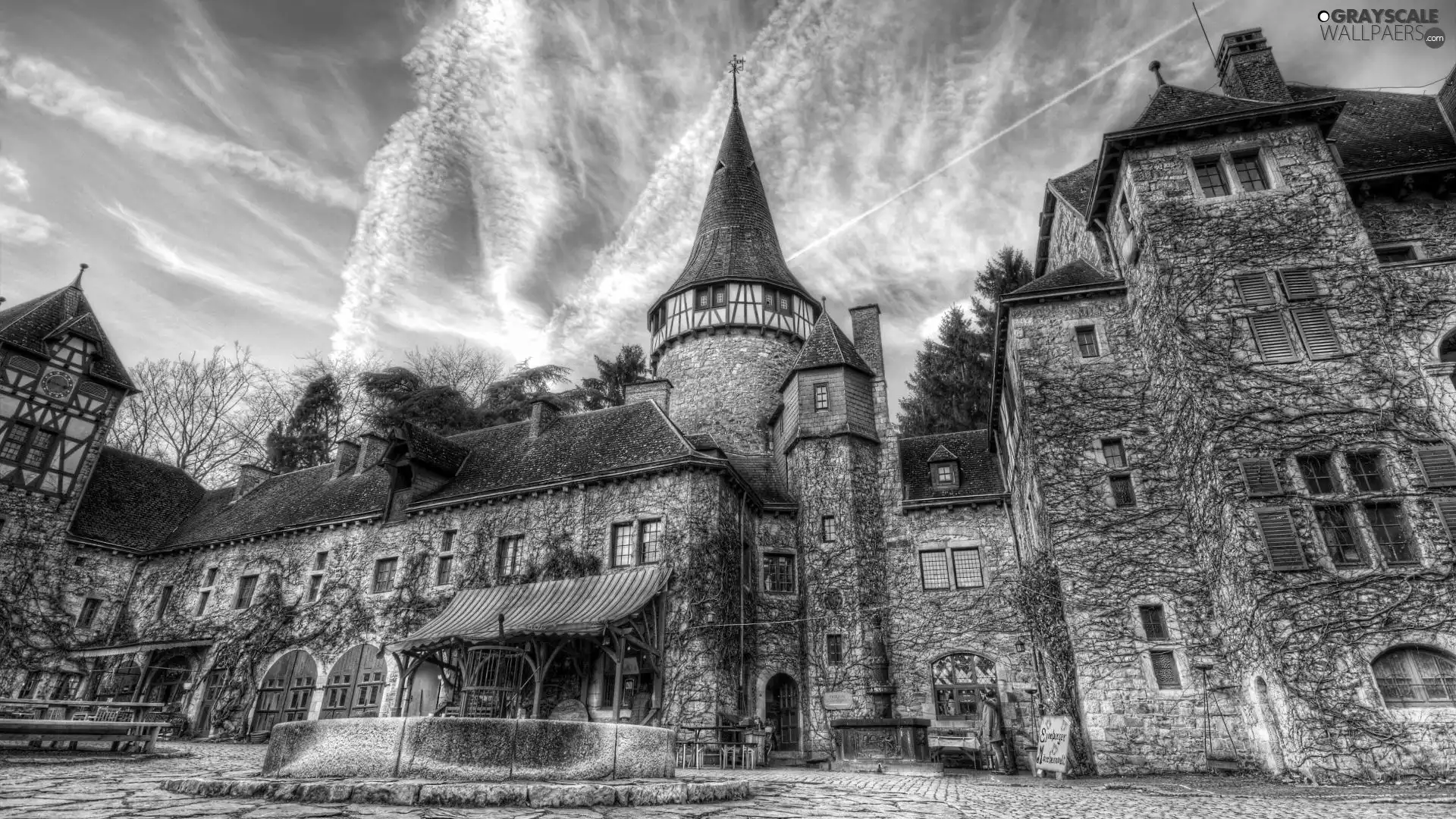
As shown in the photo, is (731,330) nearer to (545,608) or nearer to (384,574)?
(545,608)

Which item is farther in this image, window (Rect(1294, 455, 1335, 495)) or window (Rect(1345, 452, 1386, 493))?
window (Rect(1294, 455, 1335, 495))

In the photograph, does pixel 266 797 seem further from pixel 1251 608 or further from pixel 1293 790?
pixel 1251 608

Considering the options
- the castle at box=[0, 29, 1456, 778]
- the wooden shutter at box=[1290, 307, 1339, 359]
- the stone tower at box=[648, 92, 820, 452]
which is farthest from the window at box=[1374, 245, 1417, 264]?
the stone tower at box=[648, 92, 820, 452]

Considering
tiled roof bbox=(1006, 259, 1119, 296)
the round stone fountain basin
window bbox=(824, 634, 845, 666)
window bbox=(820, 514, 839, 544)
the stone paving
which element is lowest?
the stone paving

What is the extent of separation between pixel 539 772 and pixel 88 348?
26393 mm

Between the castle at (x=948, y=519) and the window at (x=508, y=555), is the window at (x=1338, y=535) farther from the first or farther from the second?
the window at (x=508, y=555)

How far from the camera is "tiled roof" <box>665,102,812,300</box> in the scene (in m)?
27.2

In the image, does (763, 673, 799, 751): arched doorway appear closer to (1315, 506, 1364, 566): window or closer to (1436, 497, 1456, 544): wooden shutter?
(1315, 506, 1364, 566): window

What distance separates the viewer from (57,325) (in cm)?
2344

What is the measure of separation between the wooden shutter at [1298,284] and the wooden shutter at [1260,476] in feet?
10.7

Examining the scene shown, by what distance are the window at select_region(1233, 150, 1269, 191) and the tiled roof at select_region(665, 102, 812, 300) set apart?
14.5 m

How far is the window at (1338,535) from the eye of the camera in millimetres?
11625

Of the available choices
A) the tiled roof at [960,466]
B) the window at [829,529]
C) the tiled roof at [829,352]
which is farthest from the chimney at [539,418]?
the tiled roof at [960,466]

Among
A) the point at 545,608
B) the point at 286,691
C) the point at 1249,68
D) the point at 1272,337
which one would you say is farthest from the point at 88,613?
the point at 1249,68
